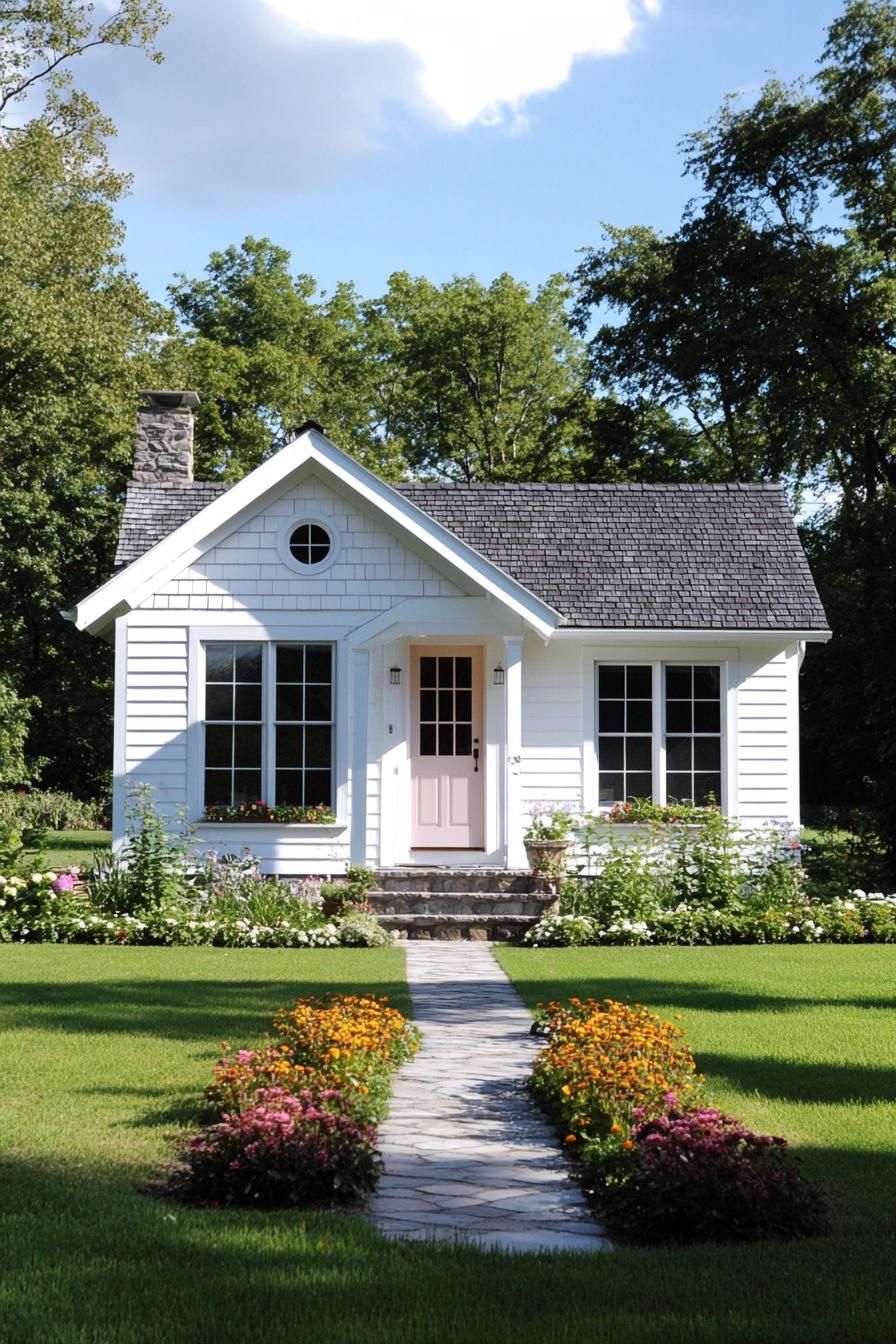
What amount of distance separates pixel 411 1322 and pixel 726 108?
3381cm

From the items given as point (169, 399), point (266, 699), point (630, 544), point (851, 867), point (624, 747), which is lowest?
point (851, 867)

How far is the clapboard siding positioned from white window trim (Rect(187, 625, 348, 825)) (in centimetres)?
493

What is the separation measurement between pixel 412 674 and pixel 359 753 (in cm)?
153

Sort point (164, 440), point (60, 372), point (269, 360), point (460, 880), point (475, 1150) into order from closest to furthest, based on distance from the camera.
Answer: point (475, 1150) < point (460, 880) < point (164, 440) < point (60, 372) < point (269, 360)

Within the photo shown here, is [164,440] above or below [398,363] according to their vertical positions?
below

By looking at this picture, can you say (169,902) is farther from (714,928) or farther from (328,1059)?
(328,1059)

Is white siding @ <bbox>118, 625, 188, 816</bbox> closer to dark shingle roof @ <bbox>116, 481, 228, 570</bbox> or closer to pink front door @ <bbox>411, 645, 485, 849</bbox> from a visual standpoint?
dark shingle roof @ <bbox>116, 481, 228, 570</bbox>

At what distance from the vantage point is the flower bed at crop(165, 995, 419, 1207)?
562 centimetres

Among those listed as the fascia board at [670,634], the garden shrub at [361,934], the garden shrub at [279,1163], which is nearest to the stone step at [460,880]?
the garden shrub at [361,934]

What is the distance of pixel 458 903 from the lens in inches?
629

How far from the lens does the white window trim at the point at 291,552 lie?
1725cm

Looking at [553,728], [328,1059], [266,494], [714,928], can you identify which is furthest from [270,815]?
[328,1059]

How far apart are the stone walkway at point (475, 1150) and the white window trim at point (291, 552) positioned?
25.5ft

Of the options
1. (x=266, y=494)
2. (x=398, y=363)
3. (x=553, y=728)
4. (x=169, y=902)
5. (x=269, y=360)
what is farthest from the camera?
(x=398, y=363)
